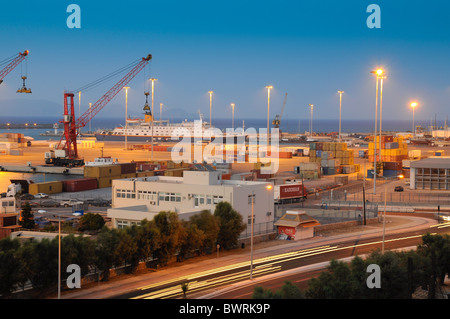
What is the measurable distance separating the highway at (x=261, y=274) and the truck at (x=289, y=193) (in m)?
13.9

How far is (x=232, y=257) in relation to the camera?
1049 inches

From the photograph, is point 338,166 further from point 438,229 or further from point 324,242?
point 324,242

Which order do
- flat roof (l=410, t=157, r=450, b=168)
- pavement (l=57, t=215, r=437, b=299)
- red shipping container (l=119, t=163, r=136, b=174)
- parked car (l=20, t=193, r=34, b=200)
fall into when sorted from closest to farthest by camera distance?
pavement (l=57, t=215, r=437, b=299)
parked car (l=20, t=193, r=34, b=200)
flat roof (l=410, t=157, r=450, b=168)
red shipping container (l=119, t=163, r=136, b=174)

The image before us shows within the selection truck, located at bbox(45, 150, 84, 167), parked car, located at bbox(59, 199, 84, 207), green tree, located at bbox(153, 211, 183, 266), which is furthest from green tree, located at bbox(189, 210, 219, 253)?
truck, located at bbox(45, 150, 84, 167)

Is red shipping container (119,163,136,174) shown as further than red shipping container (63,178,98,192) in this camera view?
Yes

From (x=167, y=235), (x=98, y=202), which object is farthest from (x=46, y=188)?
(x=167, y=235)

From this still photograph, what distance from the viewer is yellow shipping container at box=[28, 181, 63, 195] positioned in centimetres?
4991

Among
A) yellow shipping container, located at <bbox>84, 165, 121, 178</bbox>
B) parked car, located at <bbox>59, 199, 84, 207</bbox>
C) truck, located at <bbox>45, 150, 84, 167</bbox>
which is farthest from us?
truck, located at <bbox>45, 150, 84, 167</bbox>

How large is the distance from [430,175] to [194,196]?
2812cm

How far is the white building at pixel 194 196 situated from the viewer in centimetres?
3030

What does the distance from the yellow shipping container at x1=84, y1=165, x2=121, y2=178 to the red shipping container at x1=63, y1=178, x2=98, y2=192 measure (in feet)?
4.10

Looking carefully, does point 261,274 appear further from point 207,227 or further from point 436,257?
point 436,257

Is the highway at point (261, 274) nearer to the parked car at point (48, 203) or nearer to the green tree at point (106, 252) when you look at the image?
the green tree at point (106, 252)

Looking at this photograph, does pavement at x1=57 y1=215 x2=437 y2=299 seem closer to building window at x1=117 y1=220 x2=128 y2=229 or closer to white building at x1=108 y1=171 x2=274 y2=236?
white building at x1=108 y1=171 x2=274 y2=236
